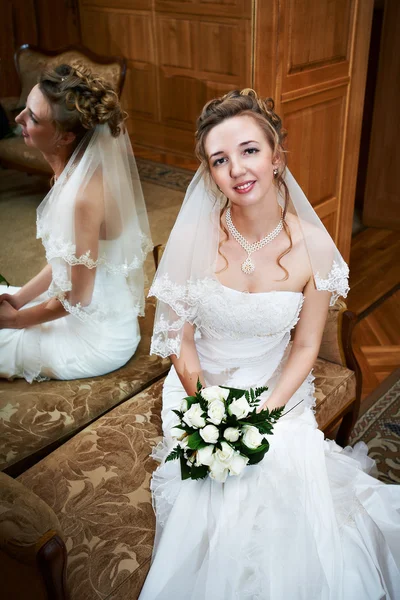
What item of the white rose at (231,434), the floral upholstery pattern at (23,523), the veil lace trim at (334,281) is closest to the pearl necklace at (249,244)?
the veil lace trim at (334,281)

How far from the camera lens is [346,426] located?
2.77 metres

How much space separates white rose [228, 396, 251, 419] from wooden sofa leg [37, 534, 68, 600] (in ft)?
1.80

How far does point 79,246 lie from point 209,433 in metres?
1.03

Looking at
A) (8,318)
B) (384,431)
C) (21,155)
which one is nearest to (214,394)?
(8,318)

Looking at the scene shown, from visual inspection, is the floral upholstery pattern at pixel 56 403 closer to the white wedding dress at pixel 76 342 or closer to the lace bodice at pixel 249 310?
the white wedding dress at pixel 76 342

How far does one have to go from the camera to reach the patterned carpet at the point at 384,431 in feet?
9.17

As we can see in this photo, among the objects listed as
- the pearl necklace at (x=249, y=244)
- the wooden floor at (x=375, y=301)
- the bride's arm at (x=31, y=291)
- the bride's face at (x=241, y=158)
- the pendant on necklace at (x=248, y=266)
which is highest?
the bride's face at (x=241, y=158)

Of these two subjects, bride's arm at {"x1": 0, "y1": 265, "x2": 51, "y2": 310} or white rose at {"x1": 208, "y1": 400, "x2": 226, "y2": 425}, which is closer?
white rose at {"x1": 208, "y1": 400, "x2": 226, "y2": 425}

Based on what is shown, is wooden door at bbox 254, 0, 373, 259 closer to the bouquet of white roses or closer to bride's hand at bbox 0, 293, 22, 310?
bride's hand at bbox 0, 293, 22, 310

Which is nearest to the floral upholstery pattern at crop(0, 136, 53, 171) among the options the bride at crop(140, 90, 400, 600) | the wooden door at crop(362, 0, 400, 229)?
the bride at crop(140, 90, 400, 600)

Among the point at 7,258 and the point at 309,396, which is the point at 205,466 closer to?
the point at 309,396

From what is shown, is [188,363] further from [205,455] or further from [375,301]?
[375,301]

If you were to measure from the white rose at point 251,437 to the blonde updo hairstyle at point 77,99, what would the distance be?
133cm

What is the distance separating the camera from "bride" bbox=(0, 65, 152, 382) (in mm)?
2277
